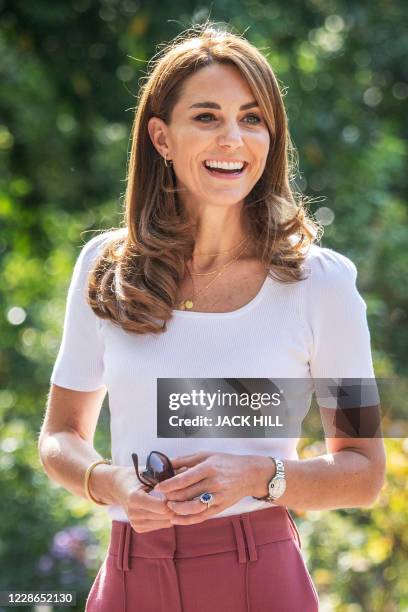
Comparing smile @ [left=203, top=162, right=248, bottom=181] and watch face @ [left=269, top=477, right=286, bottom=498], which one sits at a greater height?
smile @ [left=203, top=162, right=248, bottom=181]

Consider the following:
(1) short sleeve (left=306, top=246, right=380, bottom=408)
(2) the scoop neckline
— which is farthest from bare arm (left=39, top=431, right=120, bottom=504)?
(1) short sleeve (left=306, top=246, right=380, bottom=408)

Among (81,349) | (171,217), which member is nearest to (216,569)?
(81,349)

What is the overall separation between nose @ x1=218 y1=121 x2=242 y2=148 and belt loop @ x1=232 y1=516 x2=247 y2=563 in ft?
2.34

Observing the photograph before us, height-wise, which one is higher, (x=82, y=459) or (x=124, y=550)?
(x=82, y=459)

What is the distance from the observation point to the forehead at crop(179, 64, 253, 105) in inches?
83.9

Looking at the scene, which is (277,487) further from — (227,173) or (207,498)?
(227,173)

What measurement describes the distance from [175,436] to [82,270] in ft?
1.44

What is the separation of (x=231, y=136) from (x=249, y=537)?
2.50 ft

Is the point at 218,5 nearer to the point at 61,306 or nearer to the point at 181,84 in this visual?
the point at 61,306

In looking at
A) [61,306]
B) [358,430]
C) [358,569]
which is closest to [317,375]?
[358,430]

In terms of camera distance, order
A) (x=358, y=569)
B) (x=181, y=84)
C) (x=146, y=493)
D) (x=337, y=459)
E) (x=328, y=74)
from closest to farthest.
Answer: (x=146, y=493) → (x=337, y=459) → (x=181, y=84) → (x=358, y=569) → (x=328, y=74)

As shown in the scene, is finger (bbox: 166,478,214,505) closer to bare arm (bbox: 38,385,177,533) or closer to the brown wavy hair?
bare arm (bbox: 38,385,177,533)

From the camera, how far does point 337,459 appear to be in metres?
2.03

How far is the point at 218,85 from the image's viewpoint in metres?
2.14
